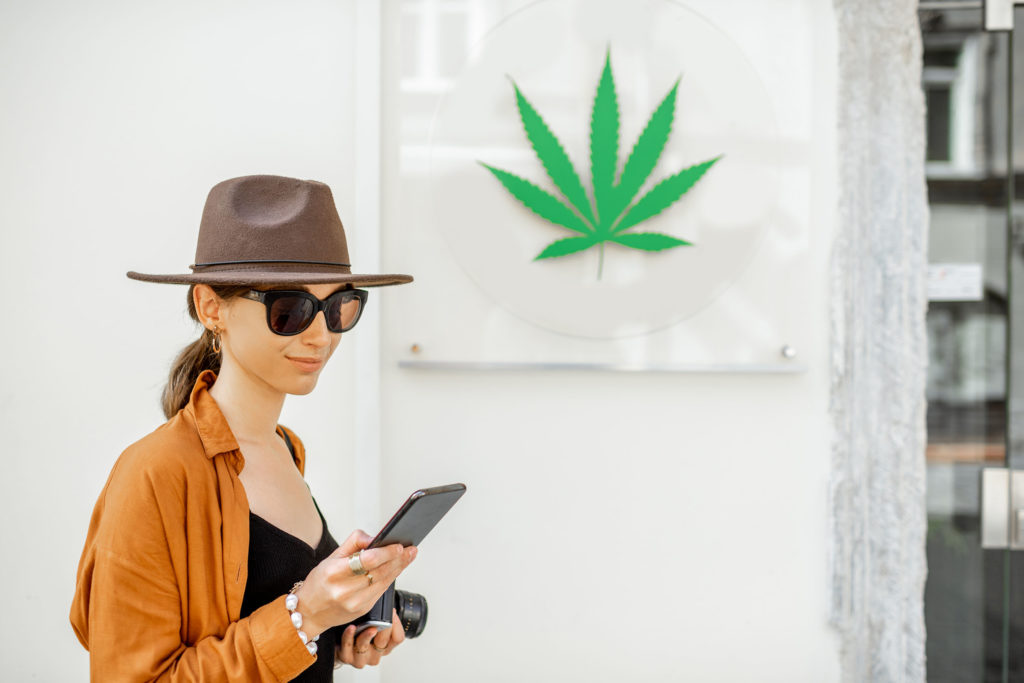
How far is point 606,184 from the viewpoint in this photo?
200cm

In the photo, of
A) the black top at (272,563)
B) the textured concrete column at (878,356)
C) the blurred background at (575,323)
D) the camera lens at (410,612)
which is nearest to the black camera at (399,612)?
the camera lens at (410,612)

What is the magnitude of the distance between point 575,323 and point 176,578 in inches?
49.8

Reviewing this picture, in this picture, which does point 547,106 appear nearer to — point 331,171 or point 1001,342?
point 331,171

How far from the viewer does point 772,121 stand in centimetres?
202

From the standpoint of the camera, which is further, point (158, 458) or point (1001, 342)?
point (1001, 342)

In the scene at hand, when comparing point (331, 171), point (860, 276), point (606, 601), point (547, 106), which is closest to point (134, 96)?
point (331, 171)

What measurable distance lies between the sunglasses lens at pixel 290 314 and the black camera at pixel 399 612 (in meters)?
0.47

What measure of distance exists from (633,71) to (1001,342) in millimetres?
1274

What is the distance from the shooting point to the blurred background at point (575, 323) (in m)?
2.03

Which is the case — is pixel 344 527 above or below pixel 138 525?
below

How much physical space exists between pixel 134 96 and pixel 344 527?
1.32m

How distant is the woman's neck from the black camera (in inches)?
13.7

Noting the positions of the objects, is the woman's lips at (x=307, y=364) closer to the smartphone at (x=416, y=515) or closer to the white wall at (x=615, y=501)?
the smartphone at (x=416, y=515)

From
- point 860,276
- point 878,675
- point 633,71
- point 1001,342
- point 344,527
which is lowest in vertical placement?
point 878,675
